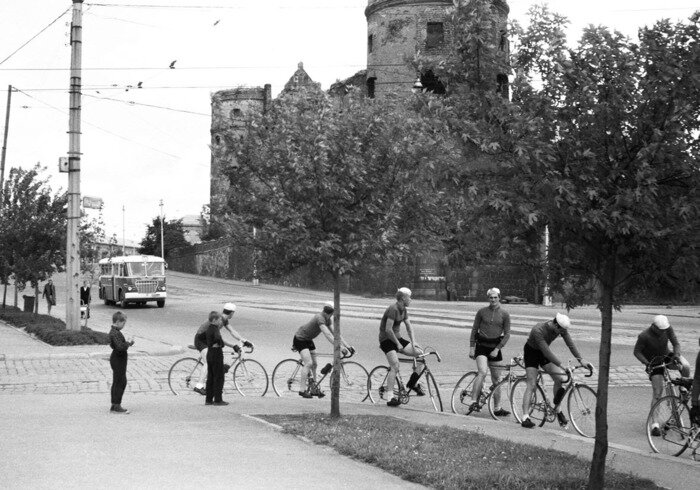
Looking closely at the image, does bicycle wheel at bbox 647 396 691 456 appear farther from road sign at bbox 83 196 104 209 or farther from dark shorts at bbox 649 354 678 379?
road sign at bbox 83 196 104 209

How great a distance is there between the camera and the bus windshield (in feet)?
150

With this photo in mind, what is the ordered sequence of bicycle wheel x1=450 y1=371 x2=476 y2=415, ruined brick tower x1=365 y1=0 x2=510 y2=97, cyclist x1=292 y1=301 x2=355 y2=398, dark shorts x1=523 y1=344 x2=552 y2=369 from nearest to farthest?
dark shorts x1=523 y1=344 x2=552 y2=369, bicycle wheel x1=450 y1=371 x2=476 y2=415, cyclist x1=292 y1=301 x2=355 y2=398, ruined brick tower x1=365 y1=0 x2=510 y2=97

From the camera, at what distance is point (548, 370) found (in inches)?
513

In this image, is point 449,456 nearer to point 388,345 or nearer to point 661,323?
point 661,323

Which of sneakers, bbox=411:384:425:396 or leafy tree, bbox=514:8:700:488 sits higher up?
leafy tree, bbox=514:8:700:488

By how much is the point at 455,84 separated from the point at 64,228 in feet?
95.3

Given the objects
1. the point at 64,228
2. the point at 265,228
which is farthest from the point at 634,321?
the point at 265,228

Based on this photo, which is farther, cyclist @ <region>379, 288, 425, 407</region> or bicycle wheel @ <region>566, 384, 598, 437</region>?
cyclist @ <region>379, 288, 425, 407</region>

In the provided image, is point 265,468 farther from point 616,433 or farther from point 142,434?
point 616,433

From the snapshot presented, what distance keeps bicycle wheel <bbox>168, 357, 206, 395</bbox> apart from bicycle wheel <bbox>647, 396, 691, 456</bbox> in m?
7.56

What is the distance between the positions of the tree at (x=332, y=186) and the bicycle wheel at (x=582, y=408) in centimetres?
301

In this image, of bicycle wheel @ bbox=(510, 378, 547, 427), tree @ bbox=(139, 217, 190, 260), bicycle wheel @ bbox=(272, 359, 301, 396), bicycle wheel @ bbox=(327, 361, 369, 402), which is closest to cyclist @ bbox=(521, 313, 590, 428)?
bicycle wheel @ bbox=(510, 378, 547, 427)

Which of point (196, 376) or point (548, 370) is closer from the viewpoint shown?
point (548, 370)

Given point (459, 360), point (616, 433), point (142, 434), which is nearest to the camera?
point (142, 434)
